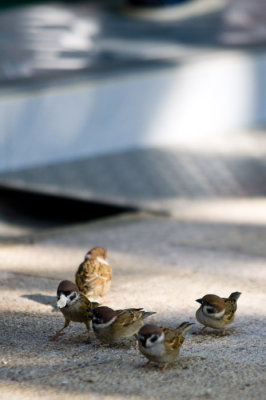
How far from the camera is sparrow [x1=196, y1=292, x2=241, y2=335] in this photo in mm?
4730

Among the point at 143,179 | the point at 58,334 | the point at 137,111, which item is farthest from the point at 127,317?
the point at 137,111

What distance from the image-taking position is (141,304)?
5477 millimetres

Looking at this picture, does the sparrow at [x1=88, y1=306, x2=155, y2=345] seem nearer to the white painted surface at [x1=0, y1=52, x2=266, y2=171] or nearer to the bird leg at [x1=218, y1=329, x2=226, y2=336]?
the bird leg at [x1=218, y1=329, x2=226, y2=336]

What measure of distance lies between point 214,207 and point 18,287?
337 centimetres

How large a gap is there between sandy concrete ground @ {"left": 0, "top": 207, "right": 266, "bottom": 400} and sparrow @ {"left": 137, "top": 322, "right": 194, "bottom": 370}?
99 millimetres

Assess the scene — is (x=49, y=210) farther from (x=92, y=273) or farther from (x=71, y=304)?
(x=71, y=304)

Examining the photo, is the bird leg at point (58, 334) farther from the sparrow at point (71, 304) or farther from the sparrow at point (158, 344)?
the sparrow at point (158, 344)

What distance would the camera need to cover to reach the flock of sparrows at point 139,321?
4.21 meters

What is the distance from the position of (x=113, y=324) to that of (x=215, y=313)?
65cm

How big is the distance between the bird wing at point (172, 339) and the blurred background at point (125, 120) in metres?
4.07

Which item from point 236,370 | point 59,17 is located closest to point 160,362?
point 236,370

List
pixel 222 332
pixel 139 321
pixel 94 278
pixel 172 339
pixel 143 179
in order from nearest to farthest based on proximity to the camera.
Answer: pixel 172 339, pixel 139 321, pixel 222 332, pixel 94 278, pixel 143 179

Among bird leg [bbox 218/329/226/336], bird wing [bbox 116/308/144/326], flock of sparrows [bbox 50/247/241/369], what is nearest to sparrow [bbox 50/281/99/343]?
flock of sparrows [bbox 50/247/241/369]

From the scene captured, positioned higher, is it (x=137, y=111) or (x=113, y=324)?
(x=137, y=111)
